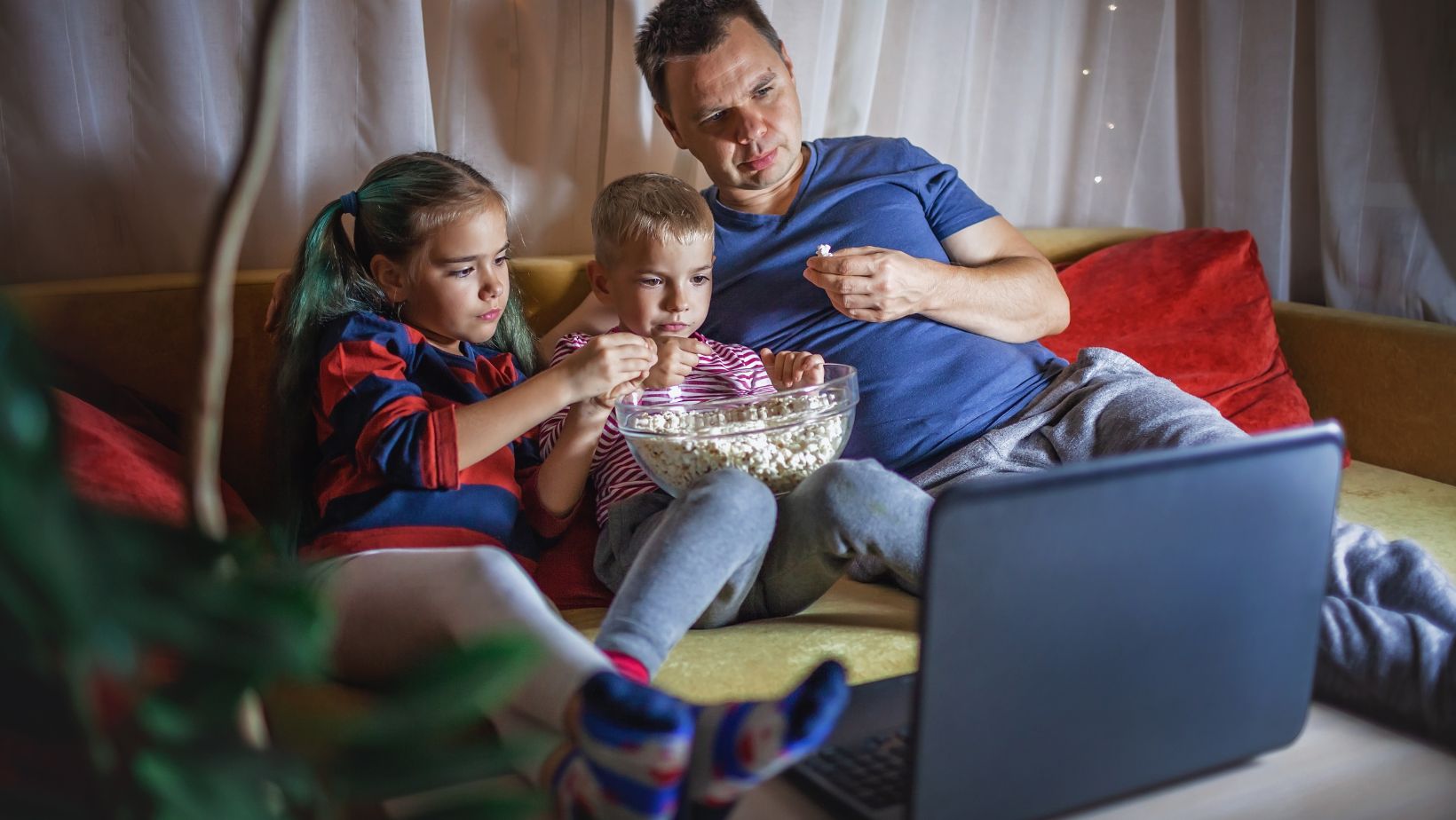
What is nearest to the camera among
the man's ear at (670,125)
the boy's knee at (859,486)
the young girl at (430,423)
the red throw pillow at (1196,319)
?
the young girl at (430,423)

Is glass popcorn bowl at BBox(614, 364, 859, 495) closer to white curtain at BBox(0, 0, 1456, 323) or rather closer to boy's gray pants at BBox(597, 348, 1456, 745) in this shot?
boy's gray pants at BBox(597, 348, 1456, 745)

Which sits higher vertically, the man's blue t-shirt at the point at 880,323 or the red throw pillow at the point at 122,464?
the man's blue t-shirt at the point at 880,323

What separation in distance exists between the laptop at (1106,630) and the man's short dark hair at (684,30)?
3.93 ft

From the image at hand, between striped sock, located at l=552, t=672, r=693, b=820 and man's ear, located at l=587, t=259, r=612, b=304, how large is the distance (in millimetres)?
951

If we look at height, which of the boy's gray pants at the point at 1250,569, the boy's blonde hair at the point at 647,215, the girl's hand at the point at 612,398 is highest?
the boy's blonde hair at the point at 647,215

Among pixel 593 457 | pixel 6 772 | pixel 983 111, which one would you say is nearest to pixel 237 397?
pixel 593 457

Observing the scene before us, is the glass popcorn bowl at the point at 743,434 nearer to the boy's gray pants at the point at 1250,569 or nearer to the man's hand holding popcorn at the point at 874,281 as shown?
the boy's gray pants at the point at 1250,569

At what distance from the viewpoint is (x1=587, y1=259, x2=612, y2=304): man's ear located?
1.63m

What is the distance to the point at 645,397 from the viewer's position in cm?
149

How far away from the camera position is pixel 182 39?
1642 mm

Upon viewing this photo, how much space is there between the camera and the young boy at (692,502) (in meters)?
1.13

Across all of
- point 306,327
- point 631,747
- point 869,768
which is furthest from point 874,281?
point 631,747

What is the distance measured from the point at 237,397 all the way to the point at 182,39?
0.53m

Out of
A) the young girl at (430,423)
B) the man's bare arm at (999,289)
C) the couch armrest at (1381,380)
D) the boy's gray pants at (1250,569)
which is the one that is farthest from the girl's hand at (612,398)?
the couch armrest at (1381,380)
